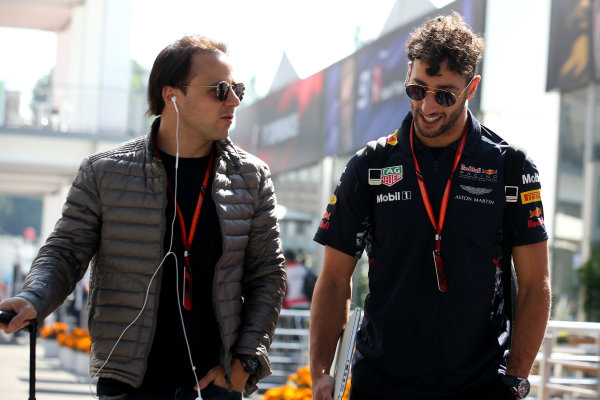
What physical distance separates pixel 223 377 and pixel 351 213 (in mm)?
777

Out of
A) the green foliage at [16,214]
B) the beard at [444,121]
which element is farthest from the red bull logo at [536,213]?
the green foliage at [16,214]

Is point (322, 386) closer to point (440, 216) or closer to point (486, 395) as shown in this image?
point (486, 395)

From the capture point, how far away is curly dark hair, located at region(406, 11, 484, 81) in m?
3.77

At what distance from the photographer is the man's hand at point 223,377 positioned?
3.74 metres

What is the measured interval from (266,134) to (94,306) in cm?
2423

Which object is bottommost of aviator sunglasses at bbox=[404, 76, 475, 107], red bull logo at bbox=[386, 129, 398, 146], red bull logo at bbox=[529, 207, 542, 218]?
red bull logo at bbox=[529, 207, 542, 218]

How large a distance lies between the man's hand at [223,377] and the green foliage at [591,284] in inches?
464

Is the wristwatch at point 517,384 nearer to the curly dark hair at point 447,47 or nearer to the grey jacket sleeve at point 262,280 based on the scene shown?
the grey jacket sleeve at point 262,280

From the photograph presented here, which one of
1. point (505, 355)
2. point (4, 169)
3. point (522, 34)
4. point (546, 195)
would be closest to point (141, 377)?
point (505, 355)

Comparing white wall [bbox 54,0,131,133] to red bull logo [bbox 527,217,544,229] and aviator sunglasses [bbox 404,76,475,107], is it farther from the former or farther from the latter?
red bull logo [bbox 527,217,544,229]

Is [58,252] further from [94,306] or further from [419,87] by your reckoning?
A: [419,87]

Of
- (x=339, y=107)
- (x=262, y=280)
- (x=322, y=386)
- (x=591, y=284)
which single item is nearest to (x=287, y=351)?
(x=339, y=107)

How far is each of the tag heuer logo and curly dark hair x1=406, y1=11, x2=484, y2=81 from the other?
37 centimetres

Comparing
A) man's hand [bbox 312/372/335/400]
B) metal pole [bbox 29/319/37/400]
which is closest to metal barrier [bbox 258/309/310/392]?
man's hand [bbox 312/372/335/400]
